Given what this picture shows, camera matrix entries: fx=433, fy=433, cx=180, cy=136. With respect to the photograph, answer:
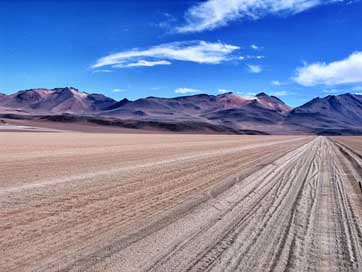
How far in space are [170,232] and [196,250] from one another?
1.07 m

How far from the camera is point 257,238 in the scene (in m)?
7.33

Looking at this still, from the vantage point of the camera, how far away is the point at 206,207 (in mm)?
9867

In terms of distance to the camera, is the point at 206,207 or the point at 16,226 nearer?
the point at 16,226

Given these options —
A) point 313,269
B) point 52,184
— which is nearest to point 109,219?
point 313,269

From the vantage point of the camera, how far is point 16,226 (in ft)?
25.3

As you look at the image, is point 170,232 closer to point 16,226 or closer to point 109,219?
point 109,219

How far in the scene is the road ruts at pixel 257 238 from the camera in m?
6.04

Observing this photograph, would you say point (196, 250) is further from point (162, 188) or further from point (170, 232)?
point (162, 188)

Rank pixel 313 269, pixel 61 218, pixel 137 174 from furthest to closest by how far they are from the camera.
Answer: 1. pixel 137 174
2. pixel 61 218
3. pixel 313 269

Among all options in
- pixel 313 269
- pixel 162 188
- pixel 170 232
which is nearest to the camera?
pixel 313 269

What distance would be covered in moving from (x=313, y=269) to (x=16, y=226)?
5074mm

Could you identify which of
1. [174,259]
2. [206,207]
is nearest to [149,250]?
[174,259]

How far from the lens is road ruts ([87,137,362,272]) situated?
A: 6039 millimetres

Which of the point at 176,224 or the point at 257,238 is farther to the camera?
the point at 176,224
